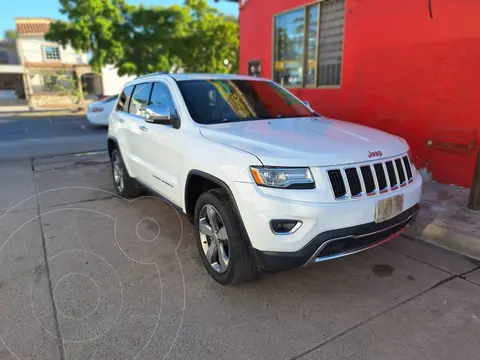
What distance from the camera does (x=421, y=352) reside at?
7.90 ft

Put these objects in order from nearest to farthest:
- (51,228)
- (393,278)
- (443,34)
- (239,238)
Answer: (239,238), (393,278), (51,228), (443,34)

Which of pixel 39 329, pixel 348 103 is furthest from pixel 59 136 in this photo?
pixel 39 329

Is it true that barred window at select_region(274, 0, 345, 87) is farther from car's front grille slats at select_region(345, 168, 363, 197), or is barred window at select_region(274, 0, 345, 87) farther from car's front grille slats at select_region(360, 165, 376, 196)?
car's front grille slats at select_region(345, 168, 363, 197)

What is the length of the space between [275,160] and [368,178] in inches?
30.1

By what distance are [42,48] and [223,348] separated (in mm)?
38001

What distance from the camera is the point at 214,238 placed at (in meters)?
3.19

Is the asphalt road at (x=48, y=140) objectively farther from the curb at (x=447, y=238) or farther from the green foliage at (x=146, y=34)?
the curb at (x=447, y=238)

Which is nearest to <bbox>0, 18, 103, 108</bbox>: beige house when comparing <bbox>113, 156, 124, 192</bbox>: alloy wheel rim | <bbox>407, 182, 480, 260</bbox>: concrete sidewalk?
<bbox>113, 156, 124, 192</bbox>: alloy wheel rim

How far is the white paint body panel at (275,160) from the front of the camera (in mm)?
2604

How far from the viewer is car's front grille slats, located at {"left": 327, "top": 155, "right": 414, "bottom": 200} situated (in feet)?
8.88

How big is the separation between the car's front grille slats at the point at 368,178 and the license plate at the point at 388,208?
0.25 feet

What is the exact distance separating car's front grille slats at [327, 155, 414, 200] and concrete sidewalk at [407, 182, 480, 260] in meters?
1.18

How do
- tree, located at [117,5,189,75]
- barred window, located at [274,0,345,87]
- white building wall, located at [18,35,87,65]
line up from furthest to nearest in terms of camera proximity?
white building wall, located at [18,35,87,65]
tree, located at [117,5,189,75]
barred window, located at [274,0,345,87]

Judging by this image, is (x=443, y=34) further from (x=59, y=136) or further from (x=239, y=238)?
(x=59, y=136)
